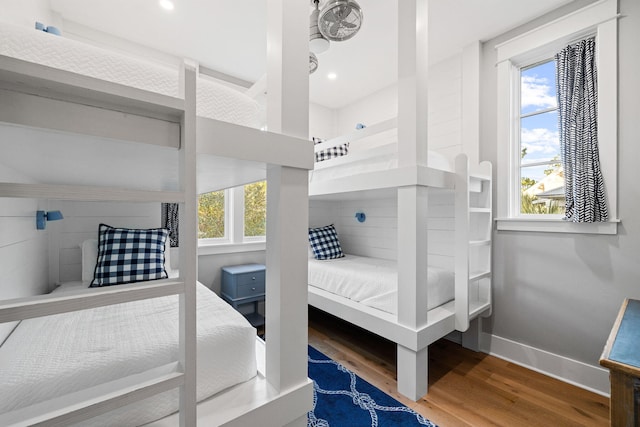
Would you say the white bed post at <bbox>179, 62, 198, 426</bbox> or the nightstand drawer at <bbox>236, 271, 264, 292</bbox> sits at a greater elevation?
the white bed post at <bbox>179, 62, 198, 426</bbox>

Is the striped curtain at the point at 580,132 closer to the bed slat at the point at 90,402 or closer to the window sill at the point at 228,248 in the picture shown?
the bed slat at the point at 90,402

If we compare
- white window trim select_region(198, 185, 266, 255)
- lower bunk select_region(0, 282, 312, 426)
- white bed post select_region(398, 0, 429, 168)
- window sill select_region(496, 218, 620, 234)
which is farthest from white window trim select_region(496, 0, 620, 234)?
white window trim select_region(198, 185, 266, 255)

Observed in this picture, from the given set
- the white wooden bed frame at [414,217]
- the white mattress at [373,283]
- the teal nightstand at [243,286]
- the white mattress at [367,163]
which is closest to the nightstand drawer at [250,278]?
the teal nightstand at [243,286]

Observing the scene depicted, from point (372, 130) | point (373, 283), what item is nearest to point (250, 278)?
point (373, 283)

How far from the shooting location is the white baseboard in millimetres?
1899

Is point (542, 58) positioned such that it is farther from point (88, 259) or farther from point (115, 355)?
point (88, 259)

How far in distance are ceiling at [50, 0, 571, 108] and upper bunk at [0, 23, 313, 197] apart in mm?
1619

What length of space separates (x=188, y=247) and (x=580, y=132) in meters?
2.59

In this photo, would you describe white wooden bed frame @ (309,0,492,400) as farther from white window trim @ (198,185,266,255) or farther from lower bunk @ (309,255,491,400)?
white window trim @ (198,185,266,255)

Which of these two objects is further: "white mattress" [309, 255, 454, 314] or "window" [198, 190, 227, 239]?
"window" [198, 190, 227, 239]

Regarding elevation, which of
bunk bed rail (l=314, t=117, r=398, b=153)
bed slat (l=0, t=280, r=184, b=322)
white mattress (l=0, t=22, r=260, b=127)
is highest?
bunk bed rail (l=314, t=117, r=398, b=153)

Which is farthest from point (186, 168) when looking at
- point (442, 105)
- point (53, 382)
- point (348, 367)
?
point (442, 105)

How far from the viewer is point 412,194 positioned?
1.76m

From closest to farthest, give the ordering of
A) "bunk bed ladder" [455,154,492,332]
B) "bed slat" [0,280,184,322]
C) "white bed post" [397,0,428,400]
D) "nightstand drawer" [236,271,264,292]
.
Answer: "bed slat" [0,280,184,322] → "white bed post" [397,0,428,400] → "bunk bed ladder" [455,154,492,332] → "nightstand drawer" [236,271,264,292]
